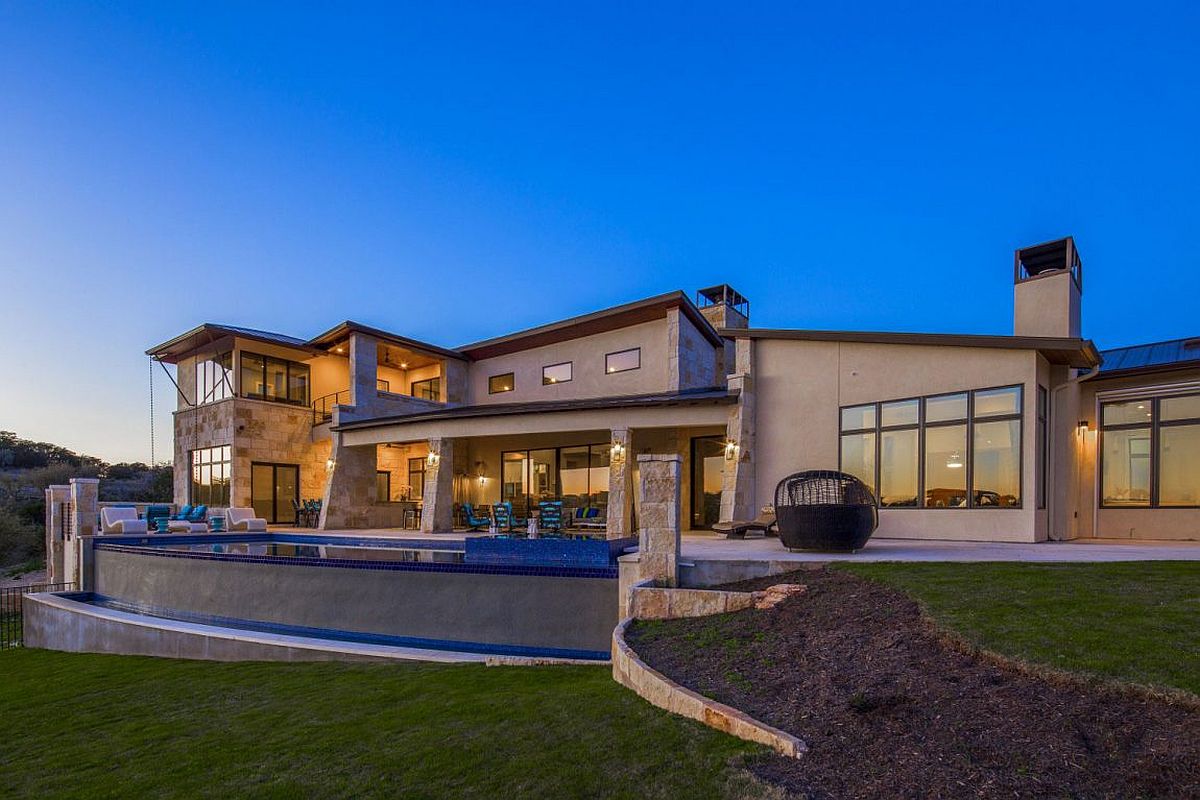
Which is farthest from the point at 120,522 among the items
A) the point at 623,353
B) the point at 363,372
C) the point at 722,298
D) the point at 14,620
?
the point at 722,298

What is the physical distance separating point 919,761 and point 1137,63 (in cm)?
6678

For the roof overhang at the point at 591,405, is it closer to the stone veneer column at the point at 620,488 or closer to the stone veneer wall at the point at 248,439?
the stone veneer column at the point at 620,488

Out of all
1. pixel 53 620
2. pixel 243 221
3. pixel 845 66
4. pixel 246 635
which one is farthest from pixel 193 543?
pixel 845 66

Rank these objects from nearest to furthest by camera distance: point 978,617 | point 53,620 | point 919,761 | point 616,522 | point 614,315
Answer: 1. point 919,761
2. point 978,617
3. point 53,620
4. point 616,522
5. point 614,315

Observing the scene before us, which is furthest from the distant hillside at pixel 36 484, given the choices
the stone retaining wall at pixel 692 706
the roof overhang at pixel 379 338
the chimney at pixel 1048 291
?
the chimney at pixel 1048 291

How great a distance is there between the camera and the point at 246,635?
8359mm

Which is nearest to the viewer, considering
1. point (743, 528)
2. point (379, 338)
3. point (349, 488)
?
point (743, 528)

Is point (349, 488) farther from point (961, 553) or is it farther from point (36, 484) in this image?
point (36, 484)

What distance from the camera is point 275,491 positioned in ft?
72.7

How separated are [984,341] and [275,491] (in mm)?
22099

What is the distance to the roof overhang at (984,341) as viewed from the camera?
10438 millimetres

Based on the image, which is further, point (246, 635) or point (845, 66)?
point (845, 66)

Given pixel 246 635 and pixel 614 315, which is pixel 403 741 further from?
pixel 614 315

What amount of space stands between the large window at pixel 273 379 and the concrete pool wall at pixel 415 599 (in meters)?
12.9
